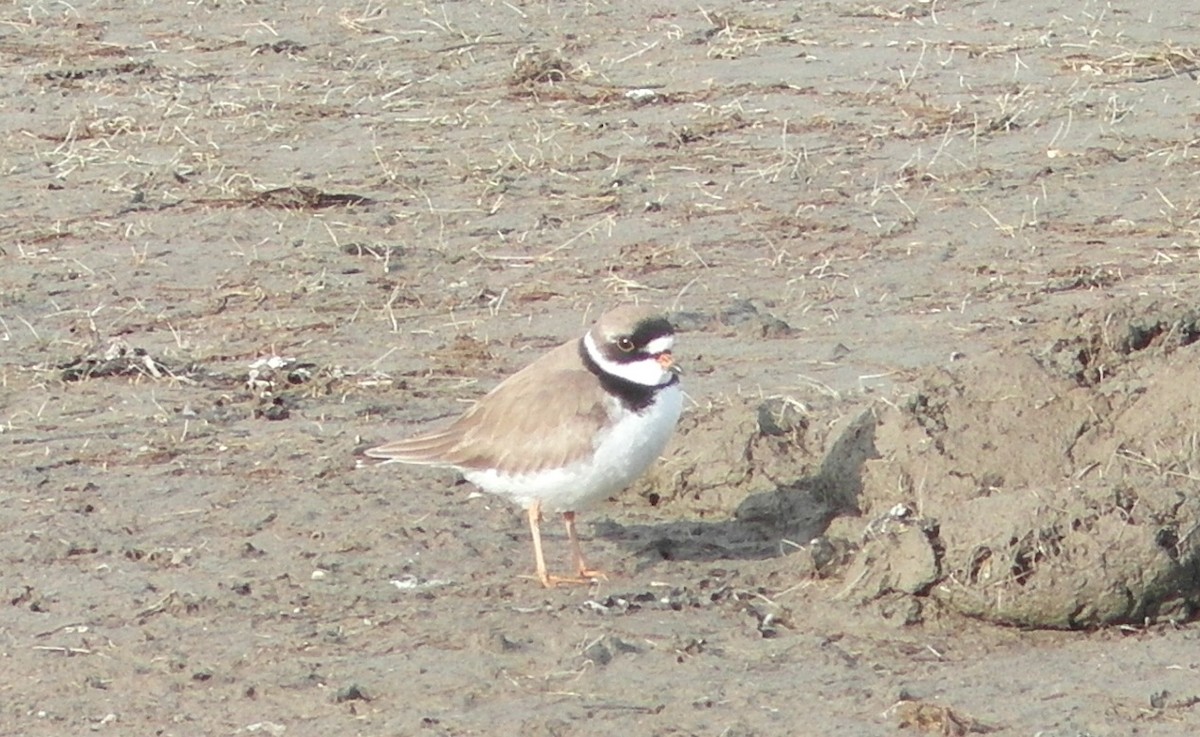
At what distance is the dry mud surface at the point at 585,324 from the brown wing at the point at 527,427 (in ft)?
1.00

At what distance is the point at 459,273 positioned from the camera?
10.6 m

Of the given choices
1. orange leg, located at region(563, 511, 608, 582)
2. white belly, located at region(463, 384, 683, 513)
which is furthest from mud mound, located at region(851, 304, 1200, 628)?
orange leg, located at region(563, 511, 608, 582)

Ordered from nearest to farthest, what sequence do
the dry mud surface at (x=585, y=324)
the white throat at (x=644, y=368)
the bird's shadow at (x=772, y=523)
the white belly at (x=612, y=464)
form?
the dry mud surface at (x=585, y=324), the white belly at (x=612, y=464), the white throat at (x=644, y=368), the bird's shadow at (x=772, y=523)

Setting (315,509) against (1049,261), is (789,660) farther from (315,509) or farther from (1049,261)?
(1049,261)

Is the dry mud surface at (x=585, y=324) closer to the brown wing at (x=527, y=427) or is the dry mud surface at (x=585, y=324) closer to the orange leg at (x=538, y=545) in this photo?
the orange leg at (x=538, y=545)

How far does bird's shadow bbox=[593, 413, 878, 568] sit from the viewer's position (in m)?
7.49

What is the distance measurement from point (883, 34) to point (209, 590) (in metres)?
7.95

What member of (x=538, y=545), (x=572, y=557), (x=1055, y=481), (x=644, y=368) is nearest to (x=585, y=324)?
(x=572, y=557)

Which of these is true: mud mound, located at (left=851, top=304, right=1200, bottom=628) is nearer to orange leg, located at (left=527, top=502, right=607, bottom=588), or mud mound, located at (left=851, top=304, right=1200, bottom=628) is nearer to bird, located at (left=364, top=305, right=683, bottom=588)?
bird, located at (left=364, top=305, right=683, bottom=588)

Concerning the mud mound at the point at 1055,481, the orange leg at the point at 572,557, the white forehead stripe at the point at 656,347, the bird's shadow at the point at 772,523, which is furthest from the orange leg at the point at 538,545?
the mud mound at the point at 1055,481

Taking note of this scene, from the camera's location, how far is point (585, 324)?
988 cm

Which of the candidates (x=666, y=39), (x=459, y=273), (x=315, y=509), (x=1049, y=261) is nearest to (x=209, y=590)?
(x=315, y=509)

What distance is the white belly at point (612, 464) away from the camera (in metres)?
7.04

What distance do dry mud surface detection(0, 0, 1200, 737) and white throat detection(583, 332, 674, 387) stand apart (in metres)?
0.66
